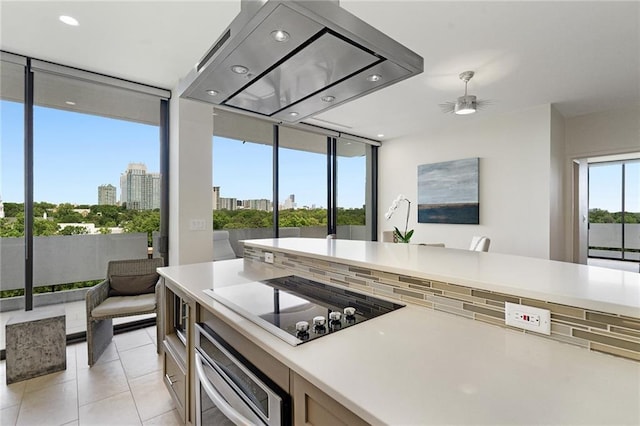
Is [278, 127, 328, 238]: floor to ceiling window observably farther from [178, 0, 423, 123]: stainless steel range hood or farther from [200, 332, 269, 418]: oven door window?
[200, 332, 269, 418]: oven door window

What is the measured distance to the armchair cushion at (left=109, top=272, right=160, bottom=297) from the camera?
2854 millimetres

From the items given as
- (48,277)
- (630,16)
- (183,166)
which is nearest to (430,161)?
(630,16)

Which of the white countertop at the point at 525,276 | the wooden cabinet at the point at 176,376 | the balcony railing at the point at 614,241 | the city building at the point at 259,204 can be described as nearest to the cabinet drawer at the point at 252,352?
the wooden cabinet at the point at 176,376

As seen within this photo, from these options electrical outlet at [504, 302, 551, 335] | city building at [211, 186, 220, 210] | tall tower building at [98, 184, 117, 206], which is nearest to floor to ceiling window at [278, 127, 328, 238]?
city building at [211, 186, 220, 210]

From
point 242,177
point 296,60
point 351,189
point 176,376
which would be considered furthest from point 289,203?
point 296,60

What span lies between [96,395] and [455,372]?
240 cm

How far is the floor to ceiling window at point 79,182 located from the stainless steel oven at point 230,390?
7.69 feet

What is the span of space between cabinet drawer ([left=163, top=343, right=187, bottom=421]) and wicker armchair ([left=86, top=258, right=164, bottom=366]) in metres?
0.82

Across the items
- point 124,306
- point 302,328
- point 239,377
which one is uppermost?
point 302,328

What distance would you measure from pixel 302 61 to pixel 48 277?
10.3 ft

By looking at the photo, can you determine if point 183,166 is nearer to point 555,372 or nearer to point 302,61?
point 302,61

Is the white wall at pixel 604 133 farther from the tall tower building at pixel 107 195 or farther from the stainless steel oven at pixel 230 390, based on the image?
the tall tower building at pixel 107 195

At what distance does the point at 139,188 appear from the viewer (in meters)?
3.25

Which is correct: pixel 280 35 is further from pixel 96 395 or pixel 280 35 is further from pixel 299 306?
pixel 96 395
